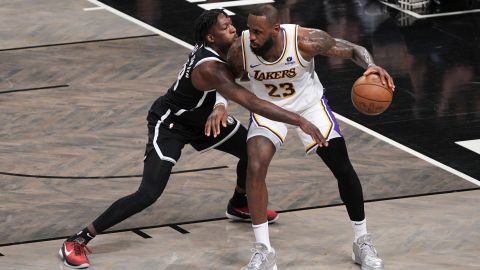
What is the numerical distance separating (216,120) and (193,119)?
581 millimetres

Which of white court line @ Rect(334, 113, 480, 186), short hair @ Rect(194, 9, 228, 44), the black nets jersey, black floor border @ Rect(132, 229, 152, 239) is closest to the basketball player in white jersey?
short hair @ Rect(194, 9, 228, 44)

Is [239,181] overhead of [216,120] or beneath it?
beneath

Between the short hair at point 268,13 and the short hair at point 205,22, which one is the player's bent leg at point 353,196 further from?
the short hair at point 205,22

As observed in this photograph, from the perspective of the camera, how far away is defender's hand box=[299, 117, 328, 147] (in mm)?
8453

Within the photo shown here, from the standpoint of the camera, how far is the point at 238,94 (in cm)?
866

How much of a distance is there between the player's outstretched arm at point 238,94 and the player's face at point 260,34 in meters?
0.27

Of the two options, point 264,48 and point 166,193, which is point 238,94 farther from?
point 166,193

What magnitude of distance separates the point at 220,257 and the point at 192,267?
265mm

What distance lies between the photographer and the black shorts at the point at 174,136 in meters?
9.13

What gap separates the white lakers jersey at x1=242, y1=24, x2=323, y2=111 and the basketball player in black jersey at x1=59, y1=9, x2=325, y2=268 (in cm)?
18

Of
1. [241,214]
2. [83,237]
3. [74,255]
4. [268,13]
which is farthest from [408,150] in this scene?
[74,255]

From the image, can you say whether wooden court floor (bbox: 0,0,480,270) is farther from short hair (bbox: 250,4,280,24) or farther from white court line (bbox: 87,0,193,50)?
short hair (bbox: 250,4,280,24)

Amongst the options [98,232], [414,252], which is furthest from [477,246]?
[98,232]

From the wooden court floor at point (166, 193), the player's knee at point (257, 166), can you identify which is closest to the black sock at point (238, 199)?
the wooden court floor at point (166, 193)
